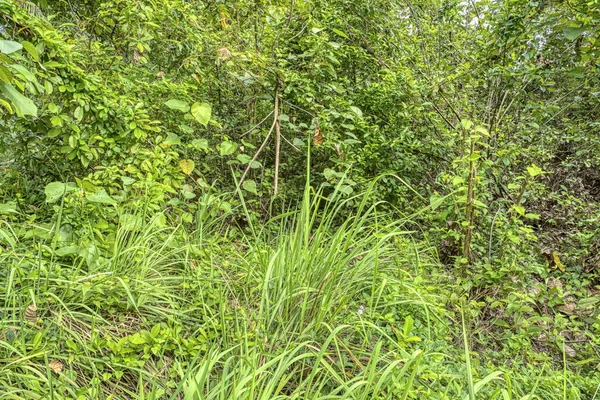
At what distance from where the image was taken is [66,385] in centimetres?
108

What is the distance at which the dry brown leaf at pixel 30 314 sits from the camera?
4.18ft

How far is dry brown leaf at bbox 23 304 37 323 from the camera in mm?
1274

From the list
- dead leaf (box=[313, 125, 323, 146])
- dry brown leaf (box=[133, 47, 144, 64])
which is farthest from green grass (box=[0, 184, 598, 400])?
dry brown leaf (box=[133, 47, 144, 64])

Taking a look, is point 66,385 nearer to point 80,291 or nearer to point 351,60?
point 80,291

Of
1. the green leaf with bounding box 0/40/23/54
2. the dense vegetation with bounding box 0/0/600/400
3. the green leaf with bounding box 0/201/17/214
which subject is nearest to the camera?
the green leaf with bounding box 0/40/23/54

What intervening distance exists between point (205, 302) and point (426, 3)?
108 inches

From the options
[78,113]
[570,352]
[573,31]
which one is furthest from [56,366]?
[573,31]

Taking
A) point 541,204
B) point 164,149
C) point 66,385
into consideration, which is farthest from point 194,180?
point 541,204

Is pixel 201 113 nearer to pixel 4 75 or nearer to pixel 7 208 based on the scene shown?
pixel 7 208

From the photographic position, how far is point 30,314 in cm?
128

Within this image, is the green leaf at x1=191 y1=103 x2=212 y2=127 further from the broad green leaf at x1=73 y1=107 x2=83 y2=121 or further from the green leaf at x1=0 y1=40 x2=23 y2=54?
the green leaf at x1=0 y1=40 x2=23 y2=54

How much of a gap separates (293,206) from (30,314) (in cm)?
154

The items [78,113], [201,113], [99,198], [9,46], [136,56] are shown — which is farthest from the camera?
[136,56]

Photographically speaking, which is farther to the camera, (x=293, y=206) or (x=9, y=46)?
(x=293, y=206)
